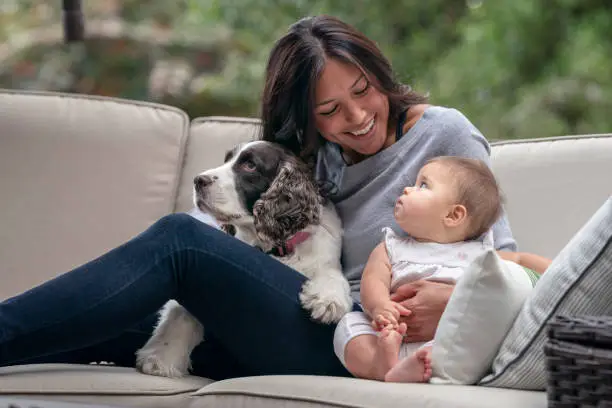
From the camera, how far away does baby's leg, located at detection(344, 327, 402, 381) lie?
178cm

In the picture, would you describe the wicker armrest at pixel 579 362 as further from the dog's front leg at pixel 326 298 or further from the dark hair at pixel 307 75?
the dark hair at pixel 307 75

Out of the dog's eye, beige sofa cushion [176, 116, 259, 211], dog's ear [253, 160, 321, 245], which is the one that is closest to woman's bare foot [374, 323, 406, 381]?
dog's ear [253, 160, 321, 245]

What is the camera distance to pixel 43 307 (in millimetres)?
1866

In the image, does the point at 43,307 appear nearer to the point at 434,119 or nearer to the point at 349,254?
the point at 349,254

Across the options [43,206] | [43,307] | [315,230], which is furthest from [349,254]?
[43,206]

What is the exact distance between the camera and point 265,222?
6.86 feet

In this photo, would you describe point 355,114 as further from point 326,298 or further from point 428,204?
point 326,298

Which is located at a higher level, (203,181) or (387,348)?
(203,181)

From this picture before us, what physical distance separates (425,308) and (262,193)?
0.49 m

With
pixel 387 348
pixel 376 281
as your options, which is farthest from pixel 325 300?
pixel 387 348

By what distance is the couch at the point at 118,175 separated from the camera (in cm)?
232

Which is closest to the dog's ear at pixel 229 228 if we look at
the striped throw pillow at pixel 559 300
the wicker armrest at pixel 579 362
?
the striped throw pillow at pixel 559 300

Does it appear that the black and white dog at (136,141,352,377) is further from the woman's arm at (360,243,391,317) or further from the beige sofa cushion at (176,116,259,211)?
the beige sofa cushion at (176,116,259,211)

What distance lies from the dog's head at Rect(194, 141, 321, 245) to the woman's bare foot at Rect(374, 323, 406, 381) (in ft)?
1.34
